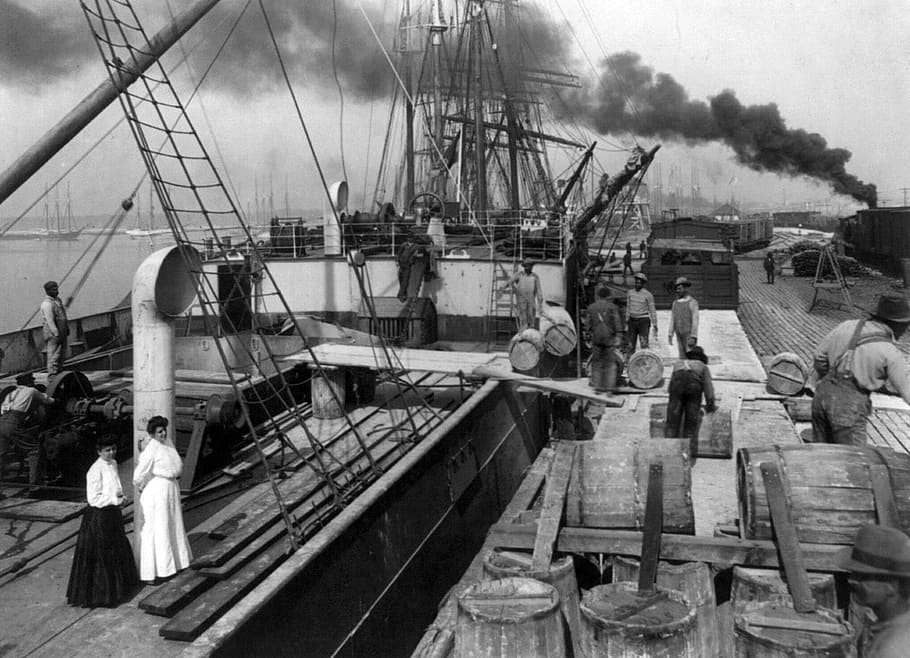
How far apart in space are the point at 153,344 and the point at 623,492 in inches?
152

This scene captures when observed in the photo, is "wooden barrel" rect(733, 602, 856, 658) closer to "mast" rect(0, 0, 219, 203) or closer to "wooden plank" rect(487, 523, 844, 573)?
"wooden plank" rect(487, 523, 844, 573)

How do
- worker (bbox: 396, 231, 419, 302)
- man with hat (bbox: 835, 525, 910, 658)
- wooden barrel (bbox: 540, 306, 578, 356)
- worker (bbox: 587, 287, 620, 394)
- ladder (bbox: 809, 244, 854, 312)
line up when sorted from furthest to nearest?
ladder (bbox: 809, 244, 854, 312), worker (bbox: 396, 231, 419, 302), wooden barrel (bbox: 540, 306, 578, 356), worker (bbox: 587, 287, 620, 394), man with hat (bbox: 835, 525, 910, 658)

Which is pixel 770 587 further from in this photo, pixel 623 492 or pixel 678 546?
pixel 623 492

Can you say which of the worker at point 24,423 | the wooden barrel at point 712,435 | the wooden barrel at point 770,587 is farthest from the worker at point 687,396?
the worker at point 24,423

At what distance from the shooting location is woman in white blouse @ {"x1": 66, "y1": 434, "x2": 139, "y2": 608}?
561 centimetres

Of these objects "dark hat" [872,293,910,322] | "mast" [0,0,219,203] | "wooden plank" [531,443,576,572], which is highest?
"mast" [0,0,219,203]

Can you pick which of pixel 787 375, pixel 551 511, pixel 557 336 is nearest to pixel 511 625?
pixel 551 511

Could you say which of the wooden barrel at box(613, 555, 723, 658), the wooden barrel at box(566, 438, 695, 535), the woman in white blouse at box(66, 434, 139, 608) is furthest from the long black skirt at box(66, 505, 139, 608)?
the wooden barrel at box(613, 555, 723, 658)

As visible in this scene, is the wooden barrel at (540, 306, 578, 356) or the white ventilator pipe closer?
the white ventilator pipe

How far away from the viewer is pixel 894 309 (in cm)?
572

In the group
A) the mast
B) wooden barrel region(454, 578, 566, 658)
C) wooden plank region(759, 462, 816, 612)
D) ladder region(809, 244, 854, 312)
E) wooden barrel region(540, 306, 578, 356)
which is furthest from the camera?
ladder region(809, 244, 854, 312)

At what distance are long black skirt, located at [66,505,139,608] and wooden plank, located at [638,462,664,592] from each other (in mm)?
3601

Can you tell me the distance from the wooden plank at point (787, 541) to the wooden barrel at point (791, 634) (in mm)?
130

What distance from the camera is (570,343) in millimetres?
11633
